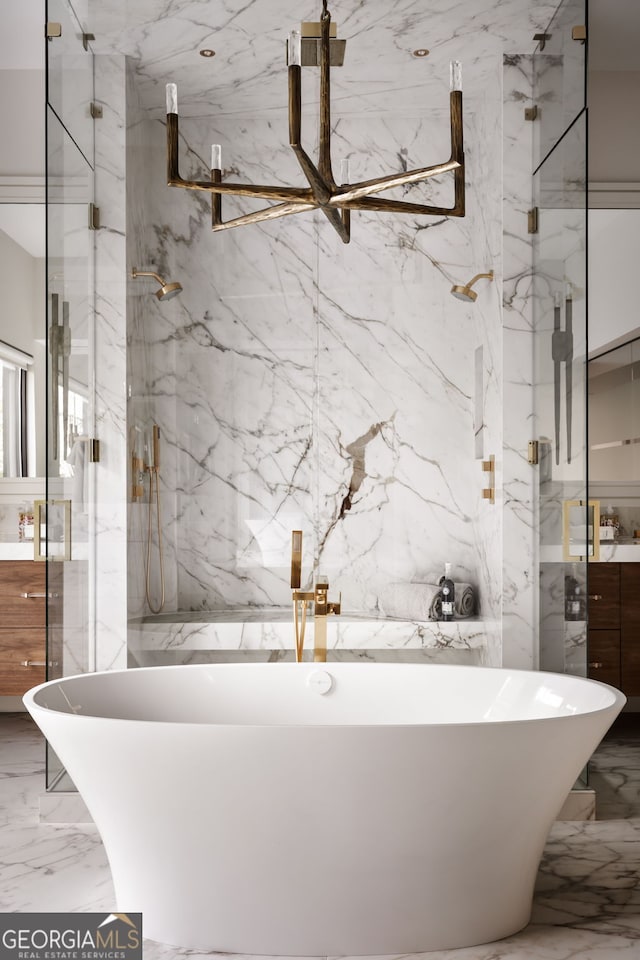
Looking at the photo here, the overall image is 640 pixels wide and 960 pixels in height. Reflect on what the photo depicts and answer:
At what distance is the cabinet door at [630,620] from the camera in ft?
13.0

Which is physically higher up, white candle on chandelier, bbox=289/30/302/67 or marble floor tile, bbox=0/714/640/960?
white candle on chandelier, bbox=289/30/302/67

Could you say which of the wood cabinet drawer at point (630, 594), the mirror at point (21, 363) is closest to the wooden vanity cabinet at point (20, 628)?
the mirror at point (21, 363)

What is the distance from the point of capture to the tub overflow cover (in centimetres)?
290

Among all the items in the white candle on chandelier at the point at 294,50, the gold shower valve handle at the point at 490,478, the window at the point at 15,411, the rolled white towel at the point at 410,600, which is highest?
the white candle on chandelier at the point at 294,50

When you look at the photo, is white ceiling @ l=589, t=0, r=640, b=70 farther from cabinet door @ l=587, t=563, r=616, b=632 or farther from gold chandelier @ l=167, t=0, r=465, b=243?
cabinet door @ l=587, t=563, r=616, b=632

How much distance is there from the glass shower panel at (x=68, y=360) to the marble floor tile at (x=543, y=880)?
0.26 metres

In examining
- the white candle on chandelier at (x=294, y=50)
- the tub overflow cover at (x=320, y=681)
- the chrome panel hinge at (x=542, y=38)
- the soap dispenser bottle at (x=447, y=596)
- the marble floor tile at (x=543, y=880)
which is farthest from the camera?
the soap dispenser bottle at (x=447, y=596)

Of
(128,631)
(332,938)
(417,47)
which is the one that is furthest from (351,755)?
(417,47)

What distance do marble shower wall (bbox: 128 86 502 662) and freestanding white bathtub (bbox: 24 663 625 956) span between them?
1554 millimetres

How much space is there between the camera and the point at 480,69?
11.2 feet

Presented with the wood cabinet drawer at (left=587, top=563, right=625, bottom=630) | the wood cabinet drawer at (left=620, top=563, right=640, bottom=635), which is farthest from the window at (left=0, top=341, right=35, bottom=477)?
the wood cabinet drawer at (left=620, top=563, right=640, bottom=635)

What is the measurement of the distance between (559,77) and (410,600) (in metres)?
2.10

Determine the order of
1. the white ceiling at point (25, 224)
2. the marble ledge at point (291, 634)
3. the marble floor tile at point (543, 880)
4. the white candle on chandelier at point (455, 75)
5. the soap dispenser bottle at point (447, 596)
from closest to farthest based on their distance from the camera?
the white candle on chandelier at point (455, 75) < the marble floor tile at point (543, 880) < the marble ledge at point (291, 634) < the soap dispenser bottle at point (447, 596) < the white ceiling at point (25, 224)

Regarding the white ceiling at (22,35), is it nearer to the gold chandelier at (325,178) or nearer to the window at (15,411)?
the window at (15,411)
